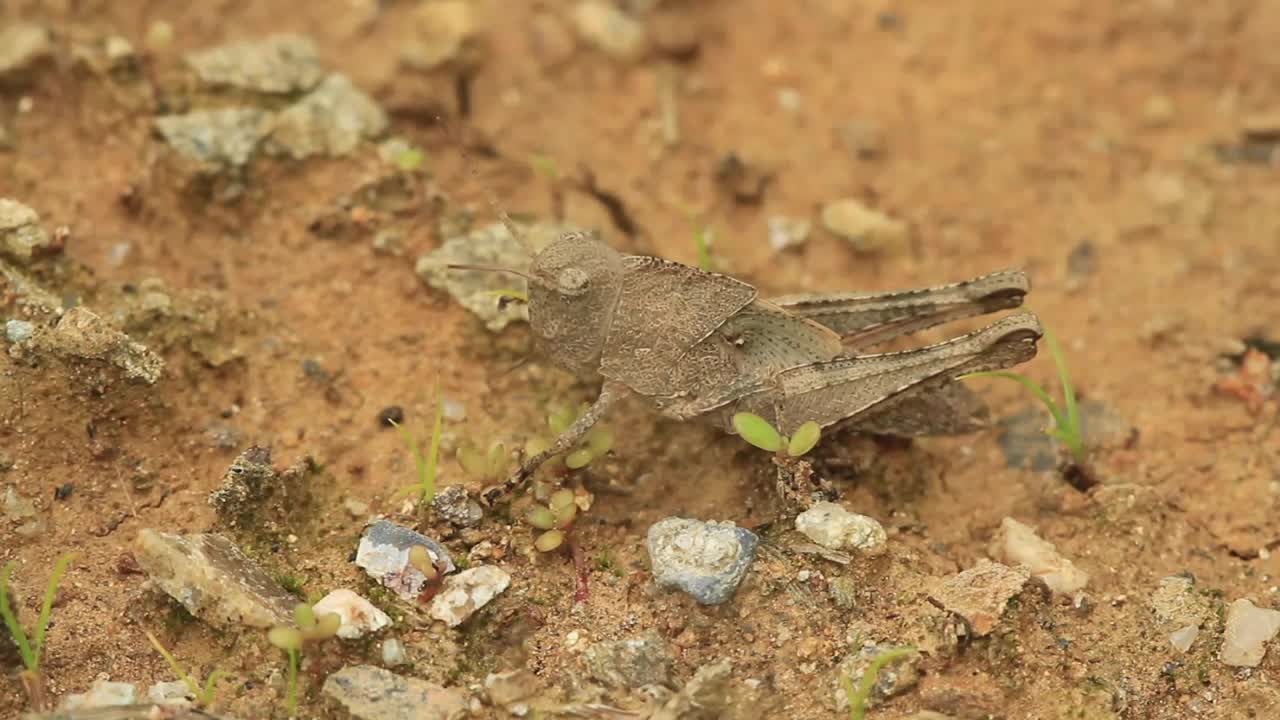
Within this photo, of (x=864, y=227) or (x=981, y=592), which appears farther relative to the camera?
(x=864, y=227)

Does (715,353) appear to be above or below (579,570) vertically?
above

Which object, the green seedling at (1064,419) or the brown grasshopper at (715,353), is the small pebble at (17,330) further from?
the green seedling at (1064,419)

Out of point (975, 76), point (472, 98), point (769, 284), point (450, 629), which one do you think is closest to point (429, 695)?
point (450, 629)

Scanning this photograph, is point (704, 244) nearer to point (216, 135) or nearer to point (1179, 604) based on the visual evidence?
point (216, 135)

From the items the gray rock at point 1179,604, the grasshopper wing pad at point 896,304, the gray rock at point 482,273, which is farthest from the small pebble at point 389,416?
the gray rock at point 1179,604

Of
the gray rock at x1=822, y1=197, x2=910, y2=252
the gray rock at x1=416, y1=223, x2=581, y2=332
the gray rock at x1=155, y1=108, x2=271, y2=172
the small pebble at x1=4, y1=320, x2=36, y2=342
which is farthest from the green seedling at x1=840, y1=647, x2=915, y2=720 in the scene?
the gray rock at x1=155, y1=108, x2=271, y2=172

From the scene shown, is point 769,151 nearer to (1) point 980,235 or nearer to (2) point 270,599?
(1) point 980,235

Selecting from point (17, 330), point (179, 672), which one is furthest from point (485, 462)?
point (17, 330)

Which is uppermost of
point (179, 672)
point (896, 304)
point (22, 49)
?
point (22, 49)
